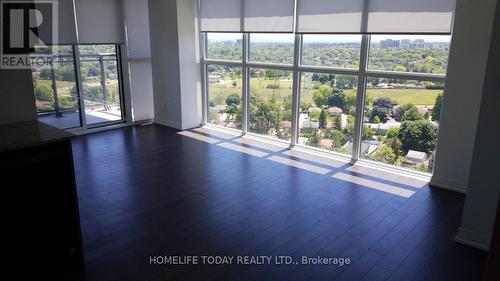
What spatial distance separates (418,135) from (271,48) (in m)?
2.41

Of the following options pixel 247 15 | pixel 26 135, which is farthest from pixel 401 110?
pixel 26 135

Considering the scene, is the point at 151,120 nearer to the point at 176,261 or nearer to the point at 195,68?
the point at 195,68

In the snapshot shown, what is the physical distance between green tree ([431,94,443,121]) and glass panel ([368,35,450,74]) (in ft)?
0.92

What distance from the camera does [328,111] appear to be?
500cm

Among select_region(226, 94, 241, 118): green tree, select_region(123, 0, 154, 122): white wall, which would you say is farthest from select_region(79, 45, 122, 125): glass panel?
select_region(226, 94, 241, 118): green tree

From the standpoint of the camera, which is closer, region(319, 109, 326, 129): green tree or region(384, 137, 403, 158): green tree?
region(384, 137, 403, 158): green tree

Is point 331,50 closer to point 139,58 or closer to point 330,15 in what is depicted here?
point 330,15

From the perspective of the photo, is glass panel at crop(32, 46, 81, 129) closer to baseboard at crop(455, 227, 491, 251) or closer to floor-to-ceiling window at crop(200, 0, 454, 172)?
floor-to-ceiling window at crop(200, 0, 454, 172)

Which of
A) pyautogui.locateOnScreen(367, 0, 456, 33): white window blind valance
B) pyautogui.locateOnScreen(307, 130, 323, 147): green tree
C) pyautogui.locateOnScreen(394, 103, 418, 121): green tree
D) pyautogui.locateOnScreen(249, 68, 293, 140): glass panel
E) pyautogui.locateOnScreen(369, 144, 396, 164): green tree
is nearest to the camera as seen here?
pyautogui.locateOnScreen(367, 0, 456, 33): white window blind valance

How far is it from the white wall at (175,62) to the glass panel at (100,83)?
69 centimetres

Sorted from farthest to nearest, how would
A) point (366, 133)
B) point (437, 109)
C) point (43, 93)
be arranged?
point (43, 93), point (366, 133), point (437, 109)

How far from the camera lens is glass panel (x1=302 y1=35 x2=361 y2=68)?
4582 mm

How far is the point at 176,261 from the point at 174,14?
4.38 metres

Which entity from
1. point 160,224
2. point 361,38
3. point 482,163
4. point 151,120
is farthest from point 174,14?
point 482,163
